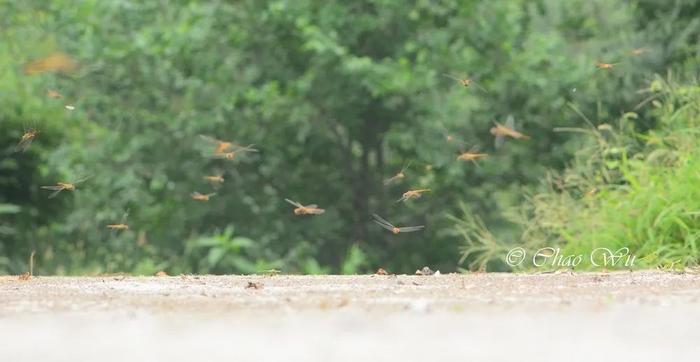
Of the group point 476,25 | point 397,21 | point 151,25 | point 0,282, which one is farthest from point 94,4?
point 0,282

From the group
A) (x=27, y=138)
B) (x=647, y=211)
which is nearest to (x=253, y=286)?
(x=27, y=138)

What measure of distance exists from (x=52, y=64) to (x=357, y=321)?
24.6 feet

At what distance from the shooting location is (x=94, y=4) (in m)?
17.3

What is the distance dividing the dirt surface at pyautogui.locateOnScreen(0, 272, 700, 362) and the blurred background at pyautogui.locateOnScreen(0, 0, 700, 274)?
9.51 metres

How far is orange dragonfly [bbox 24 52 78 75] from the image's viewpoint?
10977mm

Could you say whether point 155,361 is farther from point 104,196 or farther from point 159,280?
point 104,196

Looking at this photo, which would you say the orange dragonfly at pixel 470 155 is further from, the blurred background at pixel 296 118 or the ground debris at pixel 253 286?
the ground debris at pixel 253 286

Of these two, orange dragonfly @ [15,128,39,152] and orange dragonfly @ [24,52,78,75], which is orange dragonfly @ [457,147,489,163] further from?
orange dragonfly @ [24,52,78,75]

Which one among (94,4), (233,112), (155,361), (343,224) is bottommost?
(343,224)

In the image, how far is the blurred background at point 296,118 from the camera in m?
16.4

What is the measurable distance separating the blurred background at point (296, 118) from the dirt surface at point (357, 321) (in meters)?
9.51

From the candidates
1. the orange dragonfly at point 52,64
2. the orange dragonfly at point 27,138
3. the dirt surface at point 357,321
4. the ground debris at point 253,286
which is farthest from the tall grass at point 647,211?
the orange dragonfly at point 52,64

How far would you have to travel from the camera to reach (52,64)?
11516 millimetres

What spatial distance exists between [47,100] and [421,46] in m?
5.11
